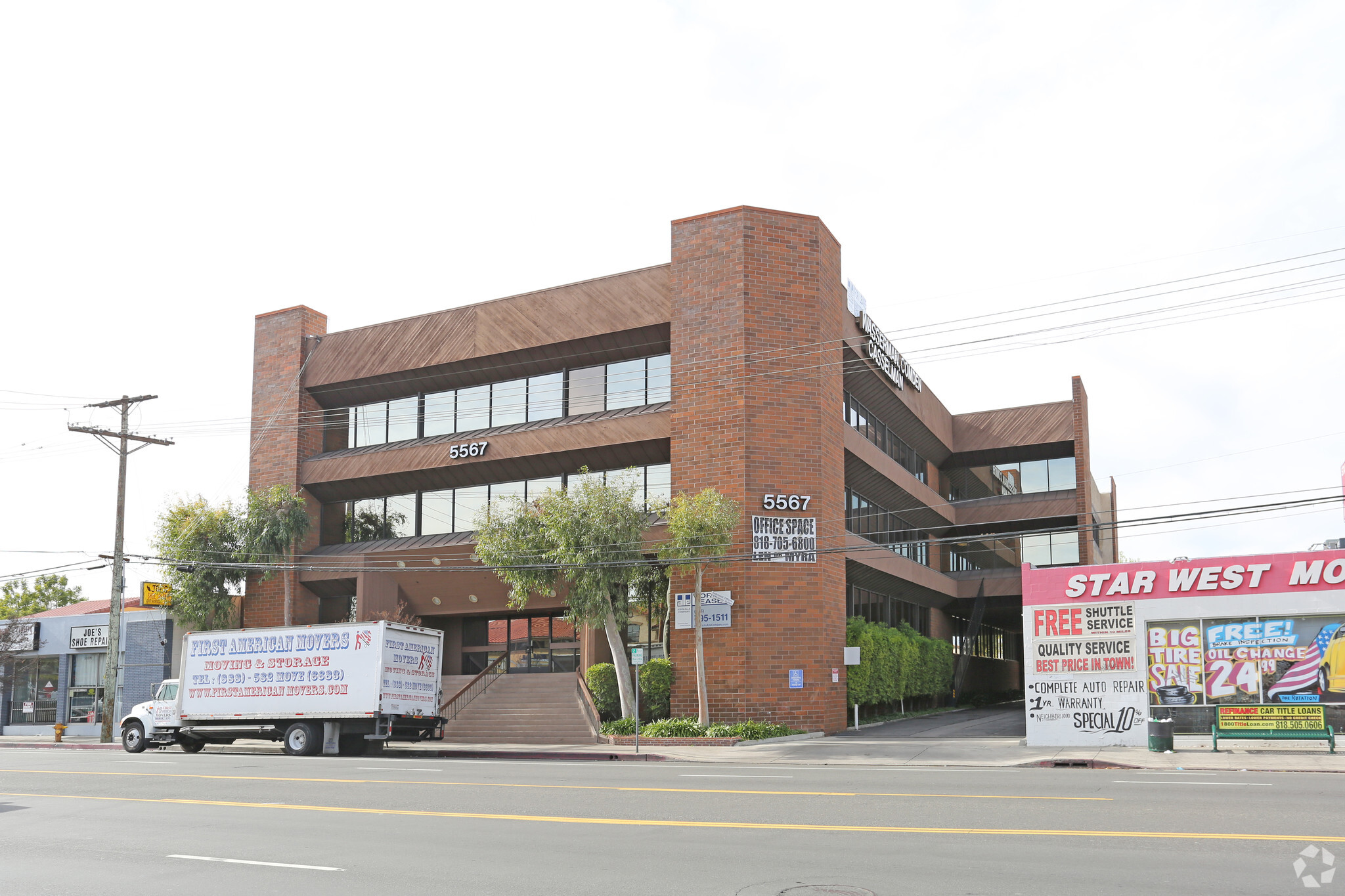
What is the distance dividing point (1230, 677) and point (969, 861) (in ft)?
62.2

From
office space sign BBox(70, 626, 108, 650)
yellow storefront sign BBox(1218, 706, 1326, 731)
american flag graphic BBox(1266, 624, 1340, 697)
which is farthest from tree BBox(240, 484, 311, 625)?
american flag graphic BBox(1266, 624, 1340, 697)

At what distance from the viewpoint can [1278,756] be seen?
22.6 meters

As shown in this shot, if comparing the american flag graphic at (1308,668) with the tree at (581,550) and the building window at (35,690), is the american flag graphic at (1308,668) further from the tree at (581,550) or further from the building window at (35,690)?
the building window at (35,690)

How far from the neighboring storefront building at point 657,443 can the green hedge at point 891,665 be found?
133 cm

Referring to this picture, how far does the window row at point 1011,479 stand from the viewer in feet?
177

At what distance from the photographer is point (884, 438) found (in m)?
45.6

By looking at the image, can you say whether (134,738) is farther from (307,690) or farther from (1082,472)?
(1082,472)

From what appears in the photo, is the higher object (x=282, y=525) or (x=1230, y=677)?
(x=282, y=525)

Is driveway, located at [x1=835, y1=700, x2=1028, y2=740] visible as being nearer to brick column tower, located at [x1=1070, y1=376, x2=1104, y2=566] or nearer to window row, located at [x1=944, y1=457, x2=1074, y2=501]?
brick column tower, located at [x1=1070, y1=376, x2=1104, y2=566]

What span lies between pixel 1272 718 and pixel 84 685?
46.5 metres

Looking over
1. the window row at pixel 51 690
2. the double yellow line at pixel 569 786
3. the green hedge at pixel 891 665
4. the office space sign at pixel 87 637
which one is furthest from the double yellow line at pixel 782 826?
the window row at pixel 51 690

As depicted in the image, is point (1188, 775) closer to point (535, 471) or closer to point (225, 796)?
point (225, 796)

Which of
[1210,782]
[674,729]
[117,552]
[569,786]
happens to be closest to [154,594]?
[117,552]

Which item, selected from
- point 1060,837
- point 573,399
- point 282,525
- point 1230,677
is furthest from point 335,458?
point 1060,837
